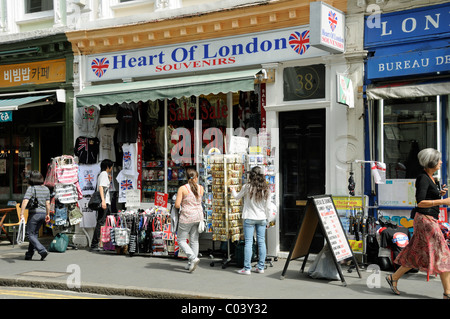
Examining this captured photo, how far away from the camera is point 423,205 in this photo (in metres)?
6.74

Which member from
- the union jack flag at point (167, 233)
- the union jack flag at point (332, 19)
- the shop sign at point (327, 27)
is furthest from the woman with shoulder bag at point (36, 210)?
the union jack flag at point (332, 19)

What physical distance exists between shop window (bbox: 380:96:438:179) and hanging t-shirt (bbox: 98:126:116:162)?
636cm

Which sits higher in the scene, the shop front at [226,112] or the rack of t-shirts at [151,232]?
the shop front at [226,112]

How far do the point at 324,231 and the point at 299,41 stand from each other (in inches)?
158

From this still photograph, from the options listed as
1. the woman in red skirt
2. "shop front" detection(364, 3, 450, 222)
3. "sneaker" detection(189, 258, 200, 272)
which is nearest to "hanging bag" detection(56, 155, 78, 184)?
"sneaker" detection(189, 258, 200, 272)

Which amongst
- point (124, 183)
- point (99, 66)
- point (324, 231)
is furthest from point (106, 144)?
point (324, 231)

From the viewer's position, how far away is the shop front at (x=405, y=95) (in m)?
8.75

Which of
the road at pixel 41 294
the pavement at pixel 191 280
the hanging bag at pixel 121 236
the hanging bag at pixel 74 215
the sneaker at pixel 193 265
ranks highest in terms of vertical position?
the hanging bag at pixel 74 215

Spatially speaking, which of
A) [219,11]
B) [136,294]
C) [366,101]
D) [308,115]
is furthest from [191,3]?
[136,294]

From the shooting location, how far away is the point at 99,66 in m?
12.5

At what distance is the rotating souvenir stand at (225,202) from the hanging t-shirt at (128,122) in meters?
3.14

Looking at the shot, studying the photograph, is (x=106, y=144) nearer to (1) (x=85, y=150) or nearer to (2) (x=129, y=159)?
(1) (x=85, y=150)

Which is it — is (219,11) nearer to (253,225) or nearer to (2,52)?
(253,225)

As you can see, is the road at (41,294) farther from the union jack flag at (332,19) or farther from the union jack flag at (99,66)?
the union jack flag at (99,66)
